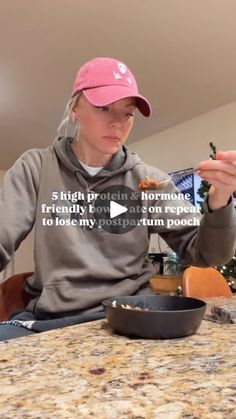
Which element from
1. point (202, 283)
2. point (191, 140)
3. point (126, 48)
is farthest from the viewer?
point (191, 140)

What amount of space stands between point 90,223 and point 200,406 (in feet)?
2.22

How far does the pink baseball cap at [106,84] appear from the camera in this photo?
997 mm

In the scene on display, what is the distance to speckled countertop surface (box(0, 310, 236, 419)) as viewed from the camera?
407mm

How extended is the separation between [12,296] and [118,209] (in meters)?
0.40

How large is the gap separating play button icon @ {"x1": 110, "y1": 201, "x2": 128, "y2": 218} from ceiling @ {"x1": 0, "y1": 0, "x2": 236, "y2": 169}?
1.52m

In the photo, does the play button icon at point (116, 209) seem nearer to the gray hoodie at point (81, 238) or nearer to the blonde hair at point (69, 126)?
the gray hoodie at point (81, 238)

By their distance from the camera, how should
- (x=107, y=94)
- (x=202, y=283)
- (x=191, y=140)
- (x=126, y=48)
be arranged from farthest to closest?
(x=191, y=140) → (x=126, y=48) → (x=202, y=283) → (x=107, y=94)

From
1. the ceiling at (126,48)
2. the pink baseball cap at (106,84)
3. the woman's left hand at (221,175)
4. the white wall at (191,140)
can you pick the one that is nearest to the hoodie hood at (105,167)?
the pink baseball cap at (106,84)

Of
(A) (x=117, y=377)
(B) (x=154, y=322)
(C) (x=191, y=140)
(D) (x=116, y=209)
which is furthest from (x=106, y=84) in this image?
(C) (x=191, y=140)

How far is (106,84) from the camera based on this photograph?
3.31 ft

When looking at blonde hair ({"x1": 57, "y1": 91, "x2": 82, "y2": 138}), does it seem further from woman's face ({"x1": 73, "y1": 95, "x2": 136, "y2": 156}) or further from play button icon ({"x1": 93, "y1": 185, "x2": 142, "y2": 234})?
play button icon ({"x1": 93, "y1": 185, "x2": 142, "y2": 234})

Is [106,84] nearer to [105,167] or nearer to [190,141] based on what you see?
[105,167]

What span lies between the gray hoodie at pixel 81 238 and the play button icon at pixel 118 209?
16 millimetres

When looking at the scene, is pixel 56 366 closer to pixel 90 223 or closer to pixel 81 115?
pixel 90 223
